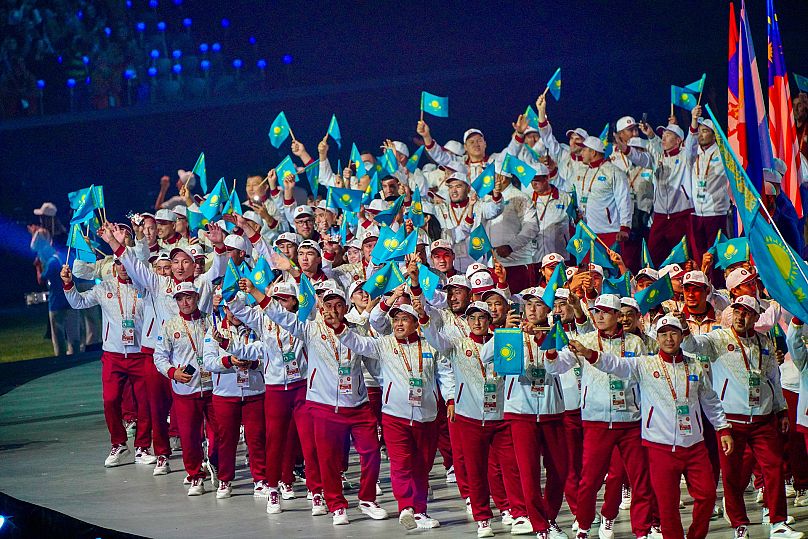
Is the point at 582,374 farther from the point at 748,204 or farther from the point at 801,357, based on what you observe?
the point at 748,204

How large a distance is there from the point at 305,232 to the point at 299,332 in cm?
277

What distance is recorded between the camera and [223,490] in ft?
39.4

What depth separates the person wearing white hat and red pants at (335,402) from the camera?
1100cm

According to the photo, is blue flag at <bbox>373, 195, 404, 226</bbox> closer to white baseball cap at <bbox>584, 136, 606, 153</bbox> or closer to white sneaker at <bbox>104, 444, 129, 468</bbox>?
white baseball cap at <bbox>584, 136, 606, 153</bbox>

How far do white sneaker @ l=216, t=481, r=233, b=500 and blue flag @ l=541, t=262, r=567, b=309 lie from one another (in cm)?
342

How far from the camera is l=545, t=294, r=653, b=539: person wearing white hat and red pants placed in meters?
9.83

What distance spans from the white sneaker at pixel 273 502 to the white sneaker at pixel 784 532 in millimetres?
3944

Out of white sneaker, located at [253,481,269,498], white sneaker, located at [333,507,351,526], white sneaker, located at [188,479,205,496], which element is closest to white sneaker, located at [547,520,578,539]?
white sneaker, located at [333,507,351,526]

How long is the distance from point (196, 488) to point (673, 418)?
4598 mm

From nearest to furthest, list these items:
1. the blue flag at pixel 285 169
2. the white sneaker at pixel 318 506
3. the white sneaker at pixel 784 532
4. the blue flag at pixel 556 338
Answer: the blue flag at pixel 556 338 < the white sneaker at pixel 784 532 < the white sneaker at pixel 318 506 < the blue flag at pixel 285 169

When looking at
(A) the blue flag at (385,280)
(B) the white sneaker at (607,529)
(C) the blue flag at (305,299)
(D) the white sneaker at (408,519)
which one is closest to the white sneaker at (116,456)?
(C) the blue flag at (305,299)

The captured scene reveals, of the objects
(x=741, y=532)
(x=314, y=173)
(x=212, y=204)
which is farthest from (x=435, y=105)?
(x=741, y=532)

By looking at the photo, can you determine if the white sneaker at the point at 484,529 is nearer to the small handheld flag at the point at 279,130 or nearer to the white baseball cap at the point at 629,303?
the white baseball cap at the point at 629,303

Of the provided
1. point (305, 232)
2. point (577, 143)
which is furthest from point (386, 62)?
point (305, 232)
